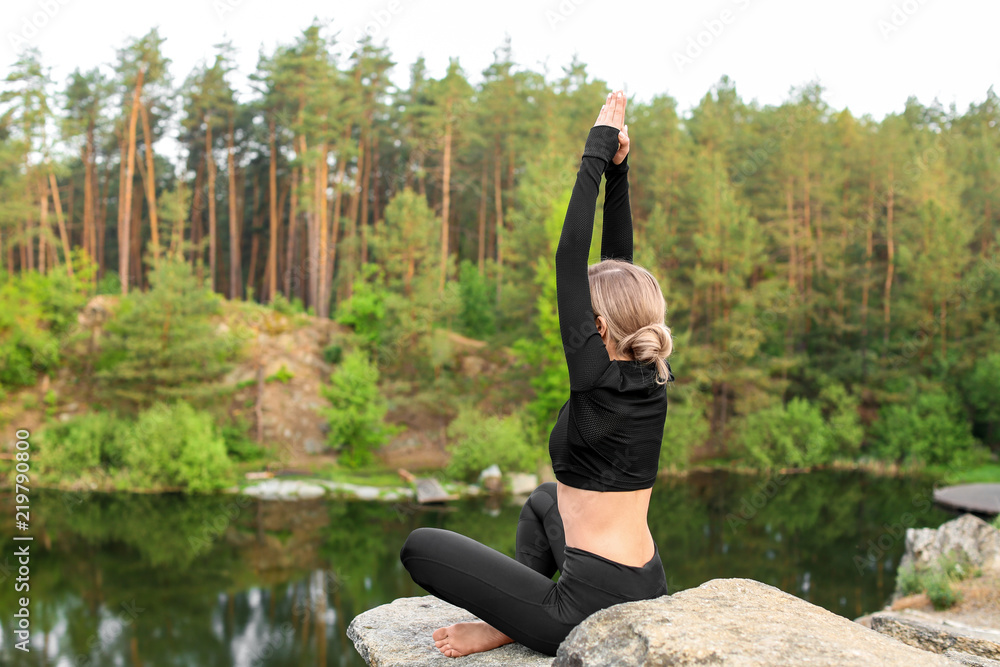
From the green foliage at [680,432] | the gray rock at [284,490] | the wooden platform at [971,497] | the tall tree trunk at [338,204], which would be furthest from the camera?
the tall tree trunk at [338,204]

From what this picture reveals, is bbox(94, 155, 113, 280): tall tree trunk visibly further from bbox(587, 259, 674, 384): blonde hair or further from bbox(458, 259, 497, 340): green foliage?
bbox(587, 259, 674, 384): blonde hair

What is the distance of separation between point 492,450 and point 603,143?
1654 cm

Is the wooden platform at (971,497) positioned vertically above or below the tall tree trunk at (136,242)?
below

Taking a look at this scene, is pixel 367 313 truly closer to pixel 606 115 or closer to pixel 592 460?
pixel 606 115

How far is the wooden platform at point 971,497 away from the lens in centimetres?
1577

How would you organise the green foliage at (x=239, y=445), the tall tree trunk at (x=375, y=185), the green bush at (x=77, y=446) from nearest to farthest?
the green bush at (x=77, y=446)
the green foliage at (x=239, y=445)
the tall tree trunk at (x=375, y=185)

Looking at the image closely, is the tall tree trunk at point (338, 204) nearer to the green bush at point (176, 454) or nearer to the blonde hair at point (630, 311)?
the green bush at point (176, 454)

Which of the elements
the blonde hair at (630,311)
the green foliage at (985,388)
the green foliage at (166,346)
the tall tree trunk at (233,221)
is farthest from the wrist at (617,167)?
the tall tree trunk at (233,221)

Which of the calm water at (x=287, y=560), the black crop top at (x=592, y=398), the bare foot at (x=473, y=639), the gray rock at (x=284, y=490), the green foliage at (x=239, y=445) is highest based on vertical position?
the black crop top at (x=592, y=398)

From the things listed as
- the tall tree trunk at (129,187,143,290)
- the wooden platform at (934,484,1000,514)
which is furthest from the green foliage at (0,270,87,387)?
the wooden platform at (934,484,1000,514)

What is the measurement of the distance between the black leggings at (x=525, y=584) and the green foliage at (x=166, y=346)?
59.9 ft

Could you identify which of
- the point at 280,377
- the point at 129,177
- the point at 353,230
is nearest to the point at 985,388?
the point at 280,377

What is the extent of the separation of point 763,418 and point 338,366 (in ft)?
45.0

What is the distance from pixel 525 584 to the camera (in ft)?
7.80
